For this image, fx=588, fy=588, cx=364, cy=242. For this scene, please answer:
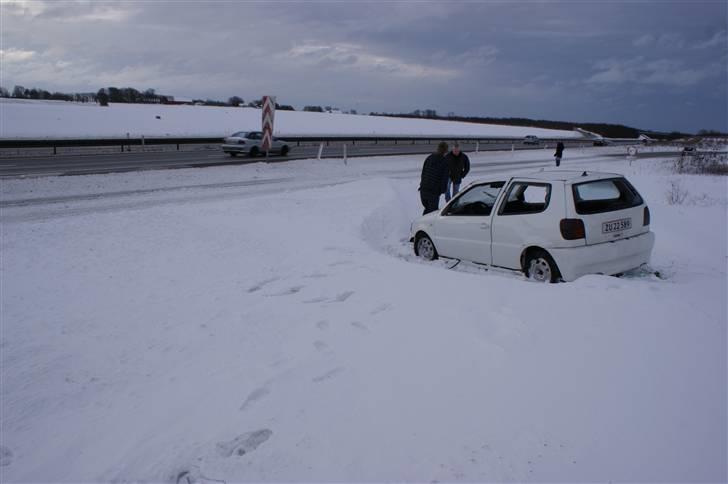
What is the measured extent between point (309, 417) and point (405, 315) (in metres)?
1.80

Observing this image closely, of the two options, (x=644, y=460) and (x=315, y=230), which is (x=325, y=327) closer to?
(x=644, y=460)

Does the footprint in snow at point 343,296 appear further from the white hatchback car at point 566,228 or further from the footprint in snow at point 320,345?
the white hatchback car at point 566,228

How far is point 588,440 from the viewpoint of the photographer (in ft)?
11.7

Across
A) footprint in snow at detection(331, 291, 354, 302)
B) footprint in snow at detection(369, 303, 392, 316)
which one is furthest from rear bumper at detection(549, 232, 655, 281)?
footprint in snow at detection(331, 291, 354, 302)

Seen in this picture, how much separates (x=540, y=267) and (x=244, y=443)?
4844 millimetres

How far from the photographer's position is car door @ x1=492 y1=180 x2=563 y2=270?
7449 millimetres

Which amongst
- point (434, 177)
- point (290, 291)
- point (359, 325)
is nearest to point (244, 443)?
point (359, 325)

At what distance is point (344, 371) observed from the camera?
4668mm

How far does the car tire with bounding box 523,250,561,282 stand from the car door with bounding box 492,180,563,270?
136 millimetres

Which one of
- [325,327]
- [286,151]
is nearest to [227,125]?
[286,151]

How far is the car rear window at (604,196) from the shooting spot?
287 inches

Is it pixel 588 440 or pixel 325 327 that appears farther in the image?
pixel 325 327

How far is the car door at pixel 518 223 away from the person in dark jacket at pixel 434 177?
3.62 metres

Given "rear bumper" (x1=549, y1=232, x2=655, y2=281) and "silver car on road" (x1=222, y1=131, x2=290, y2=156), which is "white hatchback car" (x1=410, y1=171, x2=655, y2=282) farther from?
"silver car on road" (x1=222, y1=131, x2=290, y2=156)
